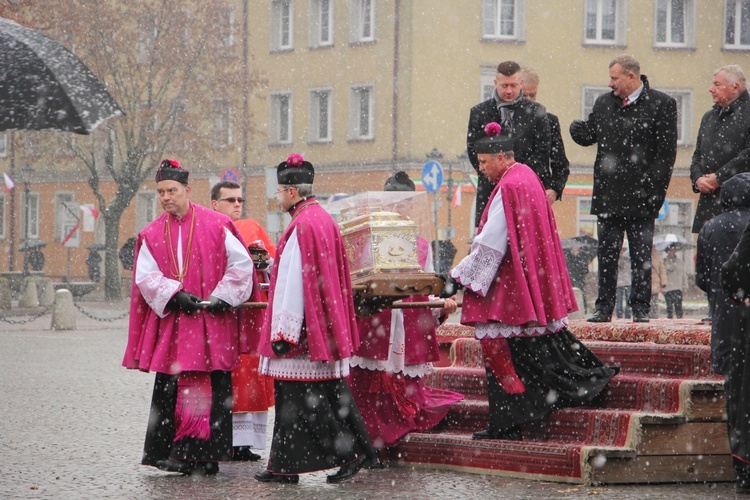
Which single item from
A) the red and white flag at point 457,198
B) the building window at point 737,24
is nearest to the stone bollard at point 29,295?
the red and white flag at point 457,198

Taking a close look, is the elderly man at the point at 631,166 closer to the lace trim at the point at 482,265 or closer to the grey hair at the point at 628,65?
the grey hair at the point at 628,65

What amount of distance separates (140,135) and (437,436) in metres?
31.5

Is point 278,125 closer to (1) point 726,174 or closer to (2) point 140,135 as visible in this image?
(2) point 140,135

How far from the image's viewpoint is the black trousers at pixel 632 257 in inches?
412

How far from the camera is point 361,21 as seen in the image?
4266 cm

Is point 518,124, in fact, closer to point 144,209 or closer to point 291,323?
point 291,323

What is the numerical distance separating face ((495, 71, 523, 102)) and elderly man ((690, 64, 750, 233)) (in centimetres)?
137

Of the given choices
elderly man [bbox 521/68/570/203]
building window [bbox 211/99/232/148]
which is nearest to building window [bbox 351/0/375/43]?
building window [bbox 211/99/232/148]

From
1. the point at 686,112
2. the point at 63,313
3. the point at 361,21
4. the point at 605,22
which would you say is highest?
the point at 605,22

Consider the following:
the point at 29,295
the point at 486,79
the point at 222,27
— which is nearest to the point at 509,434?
the point at 29,295

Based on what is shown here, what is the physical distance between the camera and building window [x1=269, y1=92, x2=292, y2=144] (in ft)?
148

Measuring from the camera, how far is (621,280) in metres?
23.0

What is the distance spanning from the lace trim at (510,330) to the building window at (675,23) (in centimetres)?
3578

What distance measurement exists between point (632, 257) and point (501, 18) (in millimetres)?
32253
